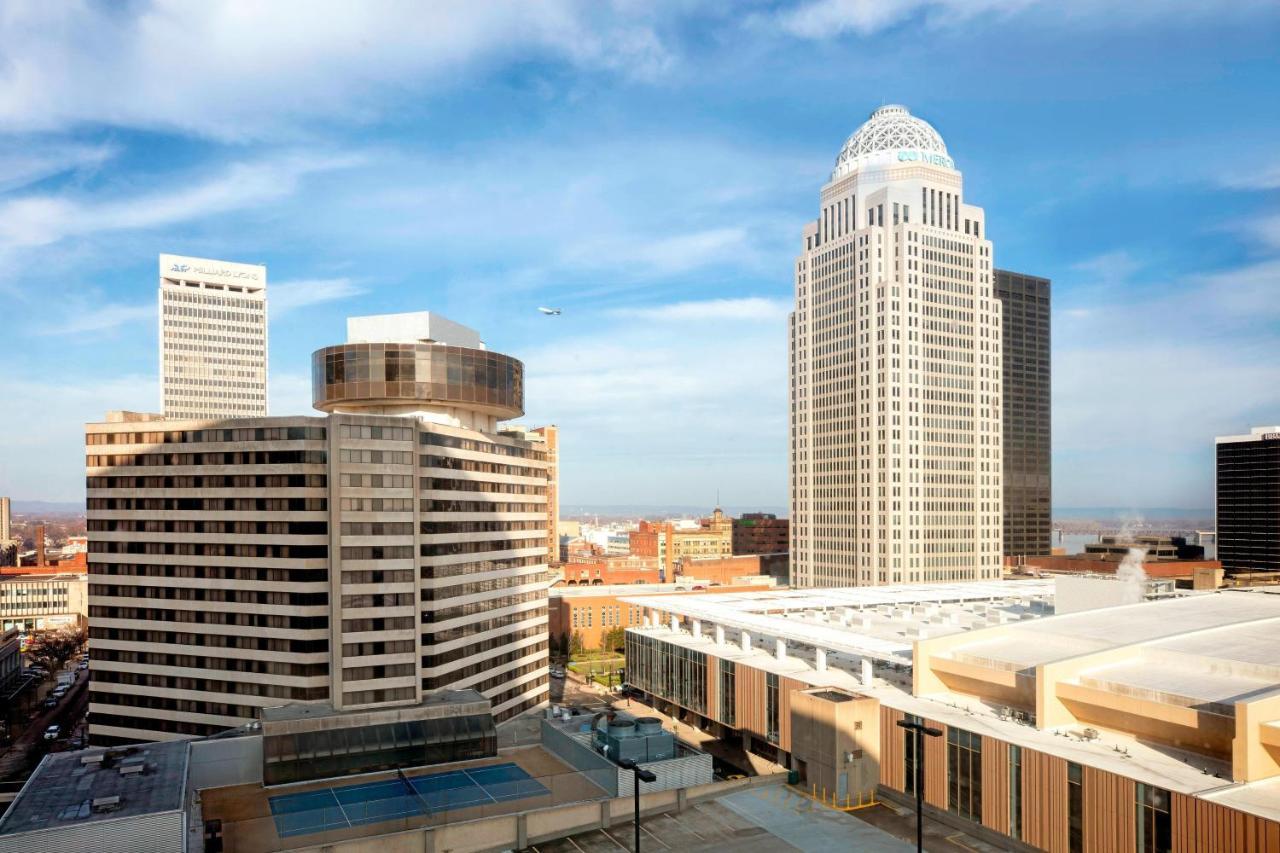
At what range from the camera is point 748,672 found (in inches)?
3164

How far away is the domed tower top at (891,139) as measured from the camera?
174 m

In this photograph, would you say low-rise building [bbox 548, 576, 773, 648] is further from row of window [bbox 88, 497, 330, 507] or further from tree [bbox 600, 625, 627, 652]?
row of window [bbox 88, 497, 330, 507]

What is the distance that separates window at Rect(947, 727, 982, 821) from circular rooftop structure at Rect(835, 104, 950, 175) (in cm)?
13817

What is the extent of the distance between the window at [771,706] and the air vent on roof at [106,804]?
4715 cm

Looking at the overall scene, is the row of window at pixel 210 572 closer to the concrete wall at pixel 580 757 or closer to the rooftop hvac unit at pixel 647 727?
the concrete wall at pixel 580 757

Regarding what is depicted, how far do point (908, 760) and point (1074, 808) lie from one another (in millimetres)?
12280

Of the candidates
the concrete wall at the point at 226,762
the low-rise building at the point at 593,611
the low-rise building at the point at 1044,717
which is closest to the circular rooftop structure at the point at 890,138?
the low-rise building at the point at 593,611

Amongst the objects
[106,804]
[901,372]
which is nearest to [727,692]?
A: [106,804]

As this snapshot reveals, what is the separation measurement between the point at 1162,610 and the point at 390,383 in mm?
70373

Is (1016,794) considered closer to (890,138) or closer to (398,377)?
(398,377)

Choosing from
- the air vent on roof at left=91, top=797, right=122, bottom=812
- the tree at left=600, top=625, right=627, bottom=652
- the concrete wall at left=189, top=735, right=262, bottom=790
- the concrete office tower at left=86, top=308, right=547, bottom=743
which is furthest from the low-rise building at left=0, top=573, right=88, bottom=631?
the air vent on roof at left=91, top=797, right=122, bottom=812

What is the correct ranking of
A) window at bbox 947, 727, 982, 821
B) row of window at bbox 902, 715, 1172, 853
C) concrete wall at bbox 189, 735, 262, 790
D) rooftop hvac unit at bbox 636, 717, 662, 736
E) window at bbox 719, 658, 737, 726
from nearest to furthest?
row of window at bbox 902, 715, 1172, 853
window at bbox 947, 727, 982, 821
concrete wall at bbox 189, 735, 262, 790
rooftop hvac unit at bbox 636, 717, 662, 736
window at bbox 719, 658, 737, 726

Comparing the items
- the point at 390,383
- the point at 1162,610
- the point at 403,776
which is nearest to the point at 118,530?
the point at 390,383

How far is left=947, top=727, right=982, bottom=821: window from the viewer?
5575cm
